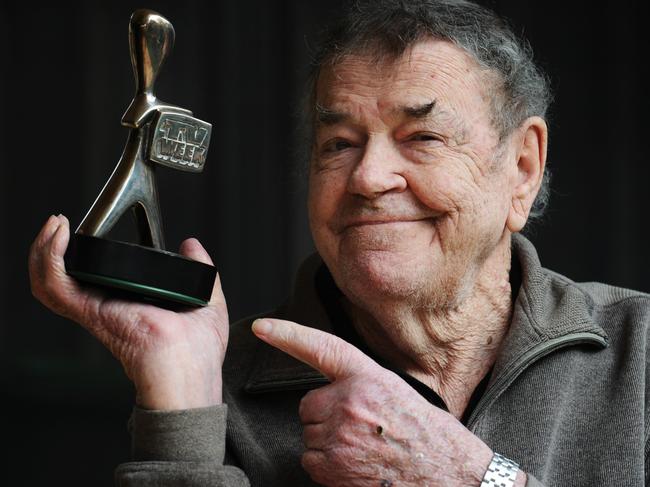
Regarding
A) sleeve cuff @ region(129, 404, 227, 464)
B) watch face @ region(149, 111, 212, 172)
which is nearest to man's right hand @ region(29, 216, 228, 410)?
sleeve cuff @ region(129, 404, 227, 464)

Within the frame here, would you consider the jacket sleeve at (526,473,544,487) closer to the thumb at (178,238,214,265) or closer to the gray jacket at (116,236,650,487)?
the gray jacket at (116,236,650,487)

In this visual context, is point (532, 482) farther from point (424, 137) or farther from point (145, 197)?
point (145, 197)

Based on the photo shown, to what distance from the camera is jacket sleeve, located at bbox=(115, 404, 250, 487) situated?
144 centimetres

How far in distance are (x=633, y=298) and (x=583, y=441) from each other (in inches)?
13.5

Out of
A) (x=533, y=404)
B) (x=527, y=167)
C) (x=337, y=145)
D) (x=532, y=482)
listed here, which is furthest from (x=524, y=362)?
(x=337, y=145)

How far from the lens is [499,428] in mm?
1663

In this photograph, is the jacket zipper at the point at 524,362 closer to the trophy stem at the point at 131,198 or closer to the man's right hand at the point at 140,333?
the man's right hand at the point at 140,333

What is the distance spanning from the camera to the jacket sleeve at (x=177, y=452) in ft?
4.71

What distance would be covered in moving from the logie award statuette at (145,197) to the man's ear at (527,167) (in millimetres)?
601

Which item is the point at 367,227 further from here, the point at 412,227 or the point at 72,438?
the point at 72,438

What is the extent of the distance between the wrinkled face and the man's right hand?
0.31 meters

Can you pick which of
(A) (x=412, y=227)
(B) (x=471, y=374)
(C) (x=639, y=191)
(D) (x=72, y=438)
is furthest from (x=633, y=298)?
(D) (x=72, y=438)

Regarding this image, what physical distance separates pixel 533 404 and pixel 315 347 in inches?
15.9

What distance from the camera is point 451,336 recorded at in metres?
1.78
